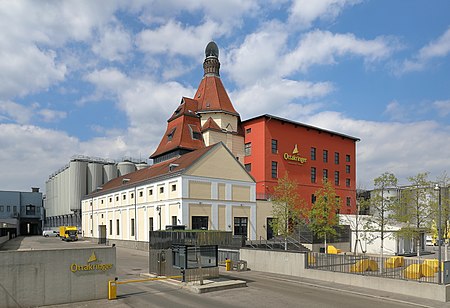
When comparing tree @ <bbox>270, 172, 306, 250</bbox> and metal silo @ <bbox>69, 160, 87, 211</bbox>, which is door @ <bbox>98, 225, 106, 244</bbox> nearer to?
metal silo @ <bbox>69, 160, 87, 211</bbox>

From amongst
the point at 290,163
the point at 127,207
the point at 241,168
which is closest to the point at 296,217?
the point at 241,168

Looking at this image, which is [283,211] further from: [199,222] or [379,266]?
[379,266]

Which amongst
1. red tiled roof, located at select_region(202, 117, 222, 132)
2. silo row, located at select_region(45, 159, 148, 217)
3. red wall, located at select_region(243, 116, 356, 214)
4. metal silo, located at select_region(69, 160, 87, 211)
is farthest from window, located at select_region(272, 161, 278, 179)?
Answer: metal silo, located at select_region(69, 160, 87, 211)

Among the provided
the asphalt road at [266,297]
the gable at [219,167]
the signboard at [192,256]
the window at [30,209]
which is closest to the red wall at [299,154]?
the gable at [219,167]

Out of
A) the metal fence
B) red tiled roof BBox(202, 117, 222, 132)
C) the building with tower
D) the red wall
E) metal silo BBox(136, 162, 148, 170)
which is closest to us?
the metal fence

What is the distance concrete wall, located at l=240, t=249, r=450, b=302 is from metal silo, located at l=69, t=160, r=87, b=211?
73318 millimetres

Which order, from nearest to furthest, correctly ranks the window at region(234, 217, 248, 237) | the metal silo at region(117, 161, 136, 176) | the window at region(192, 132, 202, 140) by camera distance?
the window at region(234, 217, 248, 237) < the window at region(192, 132, 202, 140) < the metal silo at region(117, 161, 136, 176)

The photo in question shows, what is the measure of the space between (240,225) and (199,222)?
651cm

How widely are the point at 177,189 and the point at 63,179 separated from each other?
6865 centimetres

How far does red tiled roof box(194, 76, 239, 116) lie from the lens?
63969 millimetres

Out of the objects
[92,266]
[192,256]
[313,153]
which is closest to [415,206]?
[192,256]

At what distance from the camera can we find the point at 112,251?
19938 millimetres

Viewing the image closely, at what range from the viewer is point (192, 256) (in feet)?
74.3

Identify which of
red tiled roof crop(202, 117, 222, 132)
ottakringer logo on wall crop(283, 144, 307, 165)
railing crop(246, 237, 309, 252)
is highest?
red tiled roof crop(202, 117, 222, 132)
